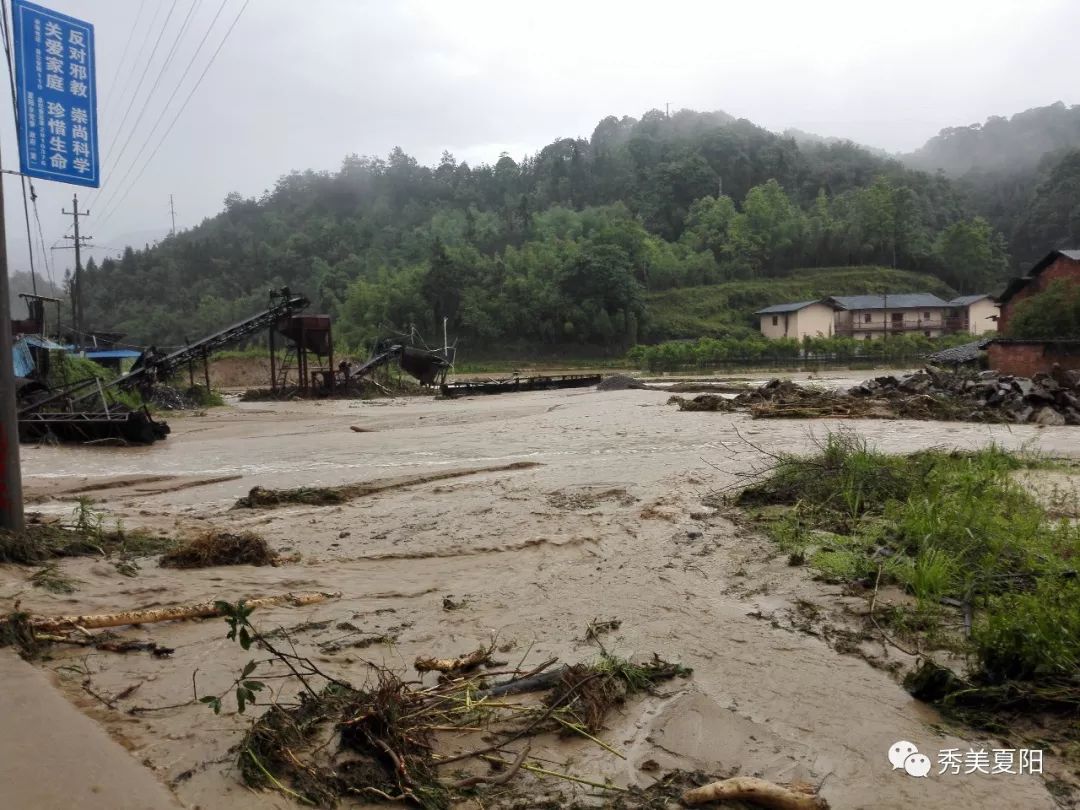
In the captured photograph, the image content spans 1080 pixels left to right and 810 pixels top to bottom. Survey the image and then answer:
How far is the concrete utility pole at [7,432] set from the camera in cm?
650

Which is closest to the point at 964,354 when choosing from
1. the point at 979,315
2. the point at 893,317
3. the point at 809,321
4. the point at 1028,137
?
the point at 809,321

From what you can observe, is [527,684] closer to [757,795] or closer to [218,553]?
[757,795]

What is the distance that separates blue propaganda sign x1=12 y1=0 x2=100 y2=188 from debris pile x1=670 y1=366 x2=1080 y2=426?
52.1 feet

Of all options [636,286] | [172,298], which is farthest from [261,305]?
[636,286]

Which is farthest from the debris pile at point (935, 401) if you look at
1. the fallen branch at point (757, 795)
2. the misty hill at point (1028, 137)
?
the misty hill at point (1028, 137)

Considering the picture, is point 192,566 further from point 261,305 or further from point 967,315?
point 261,305

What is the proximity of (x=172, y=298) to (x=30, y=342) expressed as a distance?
7120 centimetres

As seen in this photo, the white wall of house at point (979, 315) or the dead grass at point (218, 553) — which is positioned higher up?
the white wall of house at point (979, 315)

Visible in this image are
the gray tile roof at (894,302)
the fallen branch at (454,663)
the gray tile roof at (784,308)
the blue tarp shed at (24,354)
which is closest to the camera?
A: the fallen branch at (454,663)

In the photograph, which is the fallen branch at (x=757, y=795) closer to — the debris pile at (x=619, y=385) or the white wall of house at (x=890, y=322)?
the debris pile at (x=619, y=385)

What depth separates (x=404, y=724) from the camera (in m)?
3.27

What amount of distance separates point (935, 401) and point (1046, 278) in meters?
22.3

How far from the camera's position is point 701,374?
50531 millimetres

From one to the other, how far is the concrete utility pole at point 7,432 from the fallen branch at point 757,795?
20.3 ft
